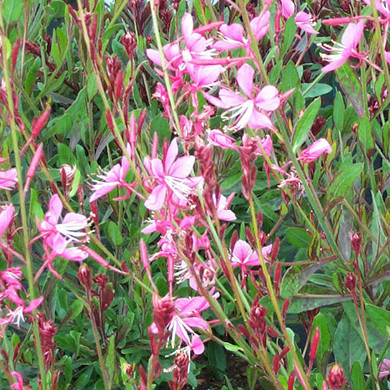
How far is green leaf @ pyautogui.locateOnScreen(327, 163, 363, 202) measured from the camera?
4.74 feet

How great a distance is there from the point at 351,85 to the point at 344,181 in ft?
1.16

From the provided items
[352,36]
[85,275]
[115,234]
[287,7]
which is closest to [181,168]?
[85,275]

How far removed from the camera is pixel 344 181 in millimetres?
1450

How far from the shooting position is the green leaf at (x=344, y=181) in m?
1.44

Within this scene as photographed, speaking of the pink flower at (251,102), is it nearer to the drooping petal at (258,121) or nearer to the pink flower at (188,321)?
the drooping petal at (258,121)

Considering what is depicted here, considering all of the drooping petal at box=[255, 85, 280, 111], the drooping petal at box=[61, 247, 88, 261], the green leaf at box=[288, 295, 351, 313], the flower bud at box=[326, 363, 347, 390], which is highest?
the drooping petal at box=[255, 85, 280, 111]

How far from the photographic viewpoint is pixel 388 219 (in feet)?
5.01

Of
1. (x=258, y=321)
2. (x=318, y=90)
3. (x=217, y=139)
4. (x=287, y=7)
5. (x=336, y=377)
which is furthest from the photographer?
(x=318, y=90)

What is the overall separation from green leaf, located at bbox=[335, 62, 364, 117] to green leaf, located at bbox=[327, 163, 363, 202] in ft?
1.01

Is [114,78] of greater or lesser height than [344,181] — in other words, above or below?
above

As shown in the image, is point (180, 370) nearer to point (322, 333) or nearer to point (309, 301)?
point (322, 333)

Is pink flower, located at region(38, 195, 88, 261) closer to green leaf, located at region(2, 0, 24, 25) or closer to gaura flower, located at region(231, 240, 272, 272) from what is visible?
gaura flower, located at region(231, 240, 272, 272)

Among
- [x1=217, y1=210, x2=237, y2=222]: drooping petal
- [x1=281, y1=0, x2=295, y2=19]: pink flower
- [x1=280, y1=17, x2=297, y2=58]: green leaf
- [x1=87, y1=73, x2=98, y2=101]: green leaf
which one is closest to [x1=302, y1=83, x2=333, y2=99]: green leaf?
[x1=280, y1=17, x2=297, y2=58]: green leaf

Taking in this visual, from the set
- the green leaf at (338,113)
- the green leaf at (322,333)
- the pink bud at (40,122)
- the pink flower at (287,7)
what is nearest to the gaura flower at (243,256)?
the green leaf at (322,333)
